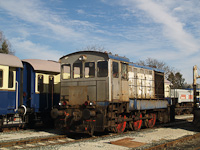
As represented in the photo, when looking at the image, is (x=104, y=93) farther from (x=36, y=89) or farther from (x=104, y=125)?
(x=36, y=89)

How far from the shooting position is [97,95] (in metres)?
10.2

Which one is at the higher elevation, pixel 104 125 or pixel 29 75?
pixel 29 75

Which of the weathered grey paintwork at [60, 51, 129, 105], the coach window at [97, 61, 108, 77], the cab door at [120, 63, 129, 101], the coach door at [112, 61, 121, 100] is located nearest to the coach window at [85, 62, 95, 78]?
the weathered grey paintwork at [60, 51, 129, 105]

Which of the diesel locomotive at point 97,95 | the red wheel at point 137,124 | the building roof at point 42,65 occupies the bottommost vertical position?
the red wheel at point 137,124

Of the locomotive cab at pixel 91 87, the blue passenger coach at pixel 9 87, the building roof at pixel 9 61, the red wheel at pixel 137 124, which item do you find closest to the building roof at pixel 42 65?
the blue passenger coach at pixel 9 87

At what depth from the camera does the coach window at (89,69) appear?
10.4 metres

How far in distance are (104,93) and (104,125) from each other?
1384mm

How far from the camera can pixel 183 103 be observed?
29047mm

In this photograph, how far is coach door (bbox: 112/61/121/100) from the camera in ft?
34.0

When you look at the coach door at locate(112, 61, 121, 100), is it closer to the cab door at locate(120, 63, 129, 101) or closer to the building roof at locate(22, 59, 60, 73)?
the cab door at locate(120, 63, 129, 101)

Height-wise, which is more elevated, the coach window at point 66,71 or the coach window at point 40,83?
the coach window at point 66,71

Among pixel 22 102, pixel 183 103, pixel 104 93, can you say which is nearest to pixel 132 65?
pixel 104 93

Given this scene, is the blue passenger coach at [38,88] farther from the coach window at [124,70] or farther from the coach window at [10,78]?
the coach window at [124,70]

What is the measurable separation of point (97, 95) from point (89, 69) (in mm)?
1287
